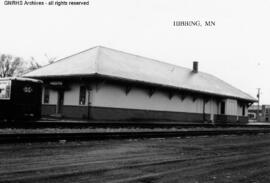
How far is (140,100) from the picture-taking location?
92.5 feet

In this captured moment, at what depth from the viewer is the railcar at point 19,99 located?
18.6 meters

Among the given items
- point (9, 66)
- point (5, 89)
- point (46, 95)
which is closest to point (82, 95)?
point (46, 95)

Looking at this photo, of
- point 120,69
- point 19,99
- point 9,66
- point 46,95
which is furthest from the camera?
point 9,66

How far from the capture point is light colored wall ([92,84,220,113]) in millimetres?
25141

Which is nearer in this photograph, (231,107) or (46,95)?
(46,95)

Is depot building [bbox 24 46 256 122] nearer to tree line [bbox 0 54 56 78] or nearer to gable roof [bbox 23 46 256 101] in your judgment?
gable roof [bbox 23 46 256 101]

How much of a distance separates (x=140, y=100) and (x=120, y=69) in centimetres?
297

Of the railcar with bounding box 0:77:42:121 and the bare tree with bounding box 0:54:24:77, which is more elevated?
the bare tree with bounding box 0:54:24:77

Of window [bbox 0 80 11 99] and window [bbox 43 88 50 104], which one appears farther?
window [bbox 43 88 50 104]

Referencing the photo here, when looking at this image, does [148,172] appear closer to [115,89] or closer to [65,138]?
[65,138]

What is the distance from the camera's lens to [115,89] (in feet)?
85.3

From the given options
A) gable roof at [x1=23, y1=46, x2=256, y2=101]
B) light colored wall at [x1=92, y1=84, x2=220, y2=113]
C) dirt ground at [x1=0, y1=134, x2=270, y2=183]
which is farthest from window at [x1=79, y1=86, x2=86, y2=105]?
dirt ground at [x1=0, y1=134, x2=270, y2=183]

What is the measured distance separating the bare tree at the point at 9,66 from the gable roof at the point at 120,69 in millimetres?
45385

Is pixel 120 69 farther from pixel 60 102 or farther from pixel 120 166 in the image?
pixel 120 166
